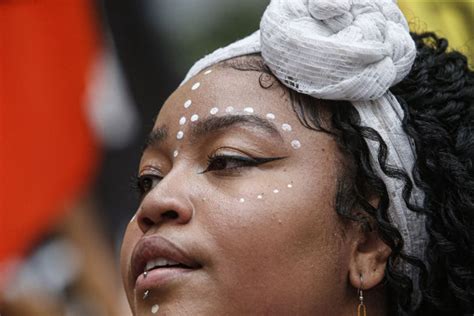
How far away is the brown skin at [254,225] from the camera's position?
3438 millimetres

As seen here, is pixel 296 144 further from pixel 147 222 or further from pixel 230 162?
pixel 147 222

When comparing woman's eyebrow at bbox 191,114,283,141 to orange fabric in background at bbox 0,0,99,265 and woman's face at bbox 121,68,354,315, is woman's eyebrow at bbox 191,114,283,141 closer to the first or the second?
woman's face at bbox 121,68,354,315

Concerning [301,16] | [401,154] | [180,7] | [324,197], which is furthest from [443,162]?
[180,7]

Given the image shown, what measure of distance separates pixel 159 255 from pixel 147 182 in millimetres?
434

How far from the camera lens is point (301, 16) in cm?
378

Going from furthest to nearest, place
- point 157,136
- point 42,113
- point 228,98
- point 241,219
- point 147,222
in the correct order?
point 42,113 < point 157,136 < point 228,98 < point 147,222 < point 241,219

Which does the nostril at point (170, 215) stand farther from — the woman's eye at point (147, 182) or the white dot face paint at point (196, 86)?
the white dot face paint at point (196, 86)

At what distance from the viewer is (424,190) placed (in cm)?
368

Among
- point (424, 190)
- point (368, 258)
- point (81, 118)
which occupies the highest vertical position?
point (424, 190)

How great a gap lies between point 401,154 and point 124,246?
3.00ft

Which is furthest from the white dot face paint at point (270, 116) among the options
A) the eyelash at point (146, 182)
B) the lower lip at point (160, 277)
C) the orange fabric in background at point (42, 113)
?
the orange fabric in background at point (42, 113)

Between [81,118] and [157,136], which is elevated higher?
[157,136]

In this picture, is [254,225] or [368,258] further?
[368,258]

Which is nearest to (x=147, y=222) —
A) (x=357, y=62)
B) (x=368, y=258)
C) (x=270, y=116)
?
(x=270, y=116)
